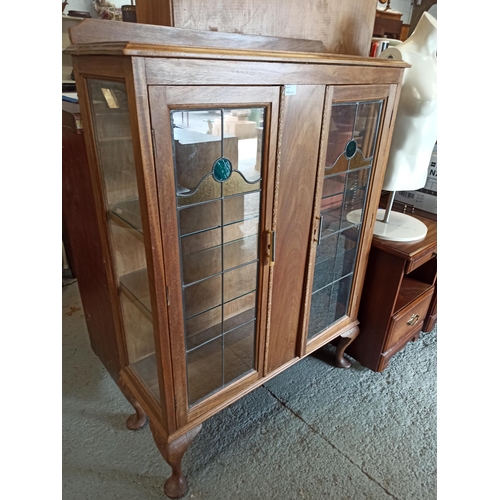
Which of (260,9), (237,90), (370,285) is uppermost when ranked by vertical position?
(260,9)

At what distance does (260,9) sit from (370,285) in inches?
42.8

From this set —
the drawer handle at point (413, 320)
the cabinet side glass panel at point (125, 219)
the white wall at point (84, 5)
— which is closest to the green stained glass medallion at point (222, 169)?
the cabinet side glass panel at point (125, 219)

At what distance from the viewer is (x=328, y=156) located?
1094mm

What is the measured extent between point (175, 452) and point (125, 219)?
26.9 inches

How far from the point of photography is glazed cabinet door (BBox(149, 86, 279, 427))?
2.53ft

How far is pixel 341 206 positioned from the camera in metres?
1.25

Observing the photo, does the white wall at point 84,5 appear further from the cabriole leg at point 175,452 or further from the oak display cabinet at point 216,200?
the cabriole leg at point 175,452

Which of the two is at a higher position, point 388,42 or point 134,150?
point 388,42

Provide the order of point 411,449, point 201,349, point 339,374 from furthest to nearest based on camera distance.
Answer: point 339,374
point 411,449
point 201,349

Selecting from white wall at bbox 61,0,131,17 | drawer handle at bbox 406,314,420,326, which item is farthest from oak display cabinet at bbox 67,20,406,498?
white wall at bbox 61,0,131,17

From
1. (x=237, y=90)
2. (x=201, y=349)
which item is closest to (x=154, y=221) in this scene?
(x=237, y=90)

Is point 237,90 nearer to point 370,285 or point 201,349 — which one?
point 201,349

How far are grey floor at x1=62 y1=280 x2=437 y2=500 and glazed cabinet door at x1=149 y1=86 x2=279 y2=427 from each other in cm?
31

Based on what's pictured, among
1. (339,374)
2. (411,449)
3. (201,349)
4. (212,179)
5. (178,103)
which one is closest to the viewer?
(178,103)
